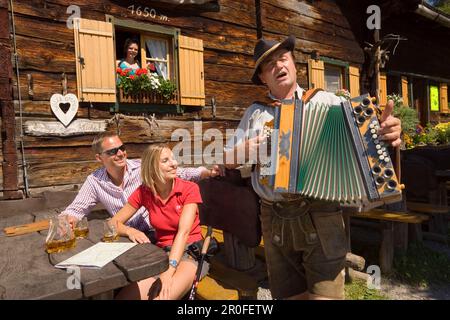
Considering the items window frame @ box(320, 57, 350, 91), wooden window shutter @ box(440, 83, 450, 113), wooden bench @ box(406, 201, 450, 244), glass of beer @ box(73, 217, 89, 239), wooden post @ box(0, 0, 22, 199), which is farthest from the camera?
wooden window shutter @ box(440, 83, 450, 113)

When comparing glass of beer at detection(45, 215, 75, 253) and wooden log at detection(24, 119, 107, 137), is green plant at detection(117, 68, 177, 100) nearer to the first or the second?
wooden log at detection(24, 119, 107, 137)

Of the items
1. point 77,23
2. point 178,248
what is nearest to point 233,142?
point 178,248

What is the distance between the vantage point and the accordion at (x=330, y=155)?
1.68 metres

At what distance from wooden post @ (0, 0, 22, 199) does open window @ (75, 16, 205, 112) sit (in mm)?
816

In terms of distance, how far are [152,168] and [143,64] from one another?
347cm

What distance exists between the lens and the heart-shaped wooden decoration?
14.7ft

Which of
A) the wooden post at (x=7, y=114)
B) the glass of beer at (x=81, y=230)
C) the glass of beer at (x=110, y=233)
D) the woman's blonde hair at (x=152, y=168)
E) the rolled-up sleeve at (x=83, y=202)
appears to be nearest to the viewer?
the glass of beer at (x=110, y=233)

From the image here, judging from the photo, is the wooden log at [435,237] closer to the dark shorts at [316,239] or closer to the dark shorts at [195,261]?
the dark shorts at [316,239]

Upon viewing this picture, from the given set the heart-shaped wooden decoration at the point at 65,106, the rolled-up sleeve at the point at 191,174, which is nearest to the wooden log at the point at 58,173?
the heart-shaped wooden decoration at the point at 65,106

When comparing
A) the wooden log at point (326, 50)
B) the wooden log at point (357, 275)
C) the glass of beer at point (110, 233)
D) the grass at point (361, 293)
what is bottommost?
the grass at point (361, 293)

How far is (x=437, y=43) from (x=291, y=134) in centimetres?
1319

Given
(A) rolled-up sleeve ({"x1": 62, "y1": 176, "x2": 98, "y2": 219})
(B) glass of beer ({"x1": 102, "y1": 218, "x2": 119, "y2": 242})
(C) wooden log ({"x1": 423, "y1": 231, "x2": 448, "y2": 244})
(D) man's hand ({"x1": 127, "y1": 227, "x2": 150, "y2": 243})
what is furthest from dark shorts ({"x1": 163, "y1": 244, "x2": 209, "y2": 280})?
(C) wooden log ({"x1": 423, "y1": 231, "x2": 448, "y2": 244})

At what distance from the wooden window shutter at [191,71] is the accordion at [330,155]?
12.7 feet

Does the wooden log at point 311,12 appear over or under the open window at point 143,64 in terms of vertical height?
over
